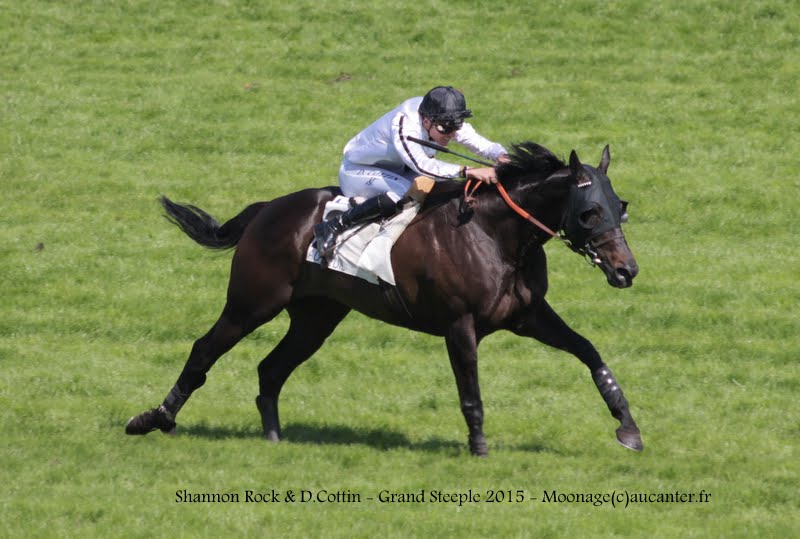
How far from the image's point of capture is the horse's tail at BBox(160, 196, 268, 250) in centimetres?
1084

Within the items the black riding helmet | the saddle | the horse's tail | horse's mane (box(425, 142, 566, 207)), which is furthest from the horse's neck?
the horse's tail

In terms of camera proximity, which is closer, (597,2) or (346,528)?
(346,528)

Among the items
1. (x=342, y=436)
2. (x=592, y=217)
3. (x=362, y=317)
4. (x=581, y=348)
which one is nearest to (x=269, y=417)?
(x=342, y=436)

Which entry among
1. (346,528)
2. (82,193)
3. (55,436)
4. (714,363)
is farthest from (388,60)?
(346,528)

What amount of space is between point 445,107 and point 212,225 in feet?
8.87

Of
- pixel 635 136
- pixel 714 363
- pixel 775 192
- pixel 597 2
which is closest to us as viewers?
pixel 714 363

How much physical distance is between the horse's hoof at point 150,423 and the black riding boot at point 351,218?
1.94m

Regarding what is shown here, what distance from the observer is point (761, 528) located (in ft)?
25.4

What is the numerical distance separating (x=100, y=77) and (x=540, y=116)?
8.14 meters

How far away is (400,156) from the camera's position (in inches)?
372

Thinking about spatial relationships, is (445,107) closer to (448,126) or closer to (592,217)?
(448,126)

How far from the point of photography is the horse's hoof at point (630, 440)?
31.1ft

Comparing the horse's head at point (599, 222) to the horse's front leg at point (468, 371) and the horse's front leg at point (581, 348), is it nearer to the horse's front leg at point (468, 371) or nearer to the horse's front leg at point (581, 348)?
the horse's front leg at point (581, 348)

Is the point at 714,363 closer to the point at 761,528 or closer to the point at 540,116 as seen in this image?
the point at 761,528
